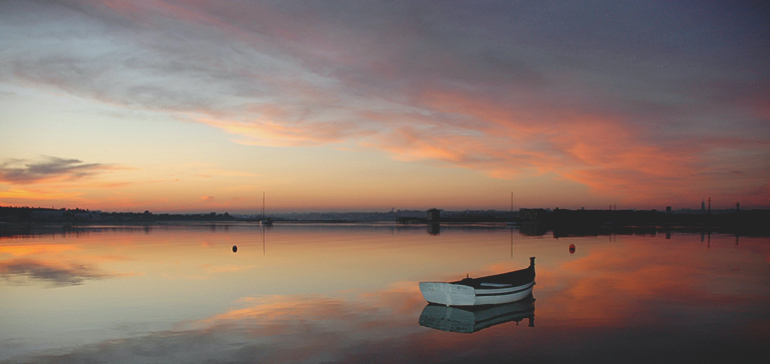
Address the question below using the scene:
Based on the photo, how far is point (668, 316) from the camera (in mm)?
19781

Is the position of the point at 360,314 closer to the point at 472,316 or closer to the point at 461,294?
the point at 461,294

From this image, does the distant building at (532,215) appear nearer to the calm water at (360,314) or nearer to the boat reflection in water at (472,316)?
the calm water at (360,314)

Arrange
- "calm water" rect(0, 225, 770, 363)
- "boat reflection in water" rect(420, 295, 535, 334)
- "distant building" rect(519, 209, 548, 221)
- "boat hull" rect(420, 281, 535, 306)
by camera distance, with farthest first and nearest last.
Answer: "distant building" rect(519, 209, 548, 221) < "boat hull" rect(420, 281, 535, 306) < "boat reflection in water" rect(420, 295, 535, 334) < "calm water" rect(0, 225, 770, 363)

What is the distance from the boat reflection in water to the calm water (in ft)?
0.48

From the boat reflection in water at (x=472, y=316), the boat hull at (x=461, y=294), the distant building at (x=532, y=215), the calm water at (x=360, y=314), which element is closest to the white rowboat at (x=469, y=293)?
the boat hull at (x=461, y=294)

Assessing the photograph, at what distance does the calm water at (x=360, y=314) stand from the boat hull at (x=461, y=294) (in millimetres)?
677

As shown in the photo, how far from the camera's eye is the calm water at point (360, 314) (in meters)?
14.7

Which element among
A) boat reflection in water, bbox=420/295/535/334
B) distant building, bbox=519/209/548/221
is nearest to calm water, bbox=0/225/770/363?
boat reflection in water, bbox=420/295/535/334

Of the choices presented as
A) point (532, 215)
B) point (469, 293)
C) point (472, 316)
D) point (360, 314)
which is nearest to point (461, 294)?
point (469, 293)

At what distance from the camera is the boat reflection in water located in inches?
711

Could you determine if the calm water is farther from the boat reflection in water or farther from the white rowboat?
the white rowboat

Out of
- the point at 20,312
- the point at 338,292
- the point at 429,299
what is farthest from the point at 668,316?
the point at 20,312

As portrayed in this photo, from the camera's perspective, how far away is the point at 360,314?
20.0 m

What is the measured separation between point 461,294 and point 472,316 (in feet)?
4.17
